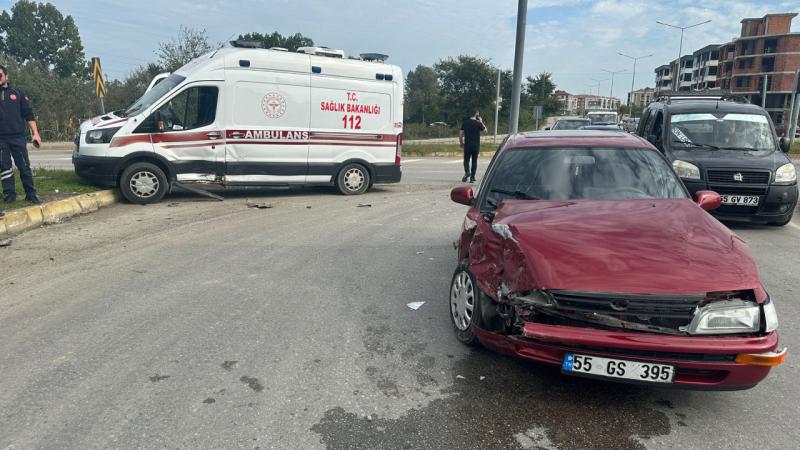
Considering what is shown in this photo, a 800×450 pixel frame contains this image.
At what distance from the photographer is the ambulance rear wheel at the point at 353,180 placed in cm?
1167

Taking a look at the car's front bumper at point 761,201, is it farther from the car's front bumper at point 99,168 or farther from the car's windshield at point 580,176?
the car's front bumper at point 99,168

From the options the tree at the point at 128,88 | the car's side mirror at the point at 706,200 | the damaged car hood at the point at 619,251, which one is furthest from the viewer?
the tree at the point at 128,88

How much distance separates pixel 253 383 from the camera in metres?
3.48

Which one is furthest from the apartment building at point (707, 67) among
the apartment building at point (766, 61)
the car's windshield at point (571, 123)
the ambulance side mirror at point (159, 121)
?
the ambulance side mirror at point (159, 121)

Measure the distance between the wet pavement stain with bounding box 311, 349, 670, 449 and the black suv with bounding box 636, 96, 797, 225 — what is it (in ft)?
19.3

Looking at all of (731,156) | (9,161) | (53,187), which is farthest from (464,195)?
(53,187)

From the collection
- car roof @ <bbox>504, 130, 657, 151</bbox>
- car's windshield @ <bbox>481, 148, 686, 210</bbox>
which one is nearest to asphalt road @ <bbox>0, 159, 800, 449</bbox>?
car's windshield @ <bbox>481, 148, 686, 210</bbox>

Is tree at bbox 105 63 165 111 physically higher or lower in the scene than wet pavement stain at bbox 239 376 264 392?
higher

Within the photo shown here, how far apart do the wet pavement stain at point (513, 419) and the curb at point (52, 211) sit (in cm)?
666

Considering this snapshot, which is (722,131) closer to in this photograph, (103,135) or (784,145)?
(784,145)

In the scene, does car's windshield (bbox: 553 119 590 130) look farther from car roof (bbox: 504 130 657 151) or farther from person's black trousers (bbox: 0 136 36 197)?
person's black trousers (bbox: 0 136 36 197)

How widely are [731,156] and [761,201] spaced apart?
80 centimetres

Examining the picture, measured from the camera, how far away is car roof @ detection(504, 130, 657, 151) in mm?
4918

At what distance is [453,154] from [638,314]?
22.6 metres
